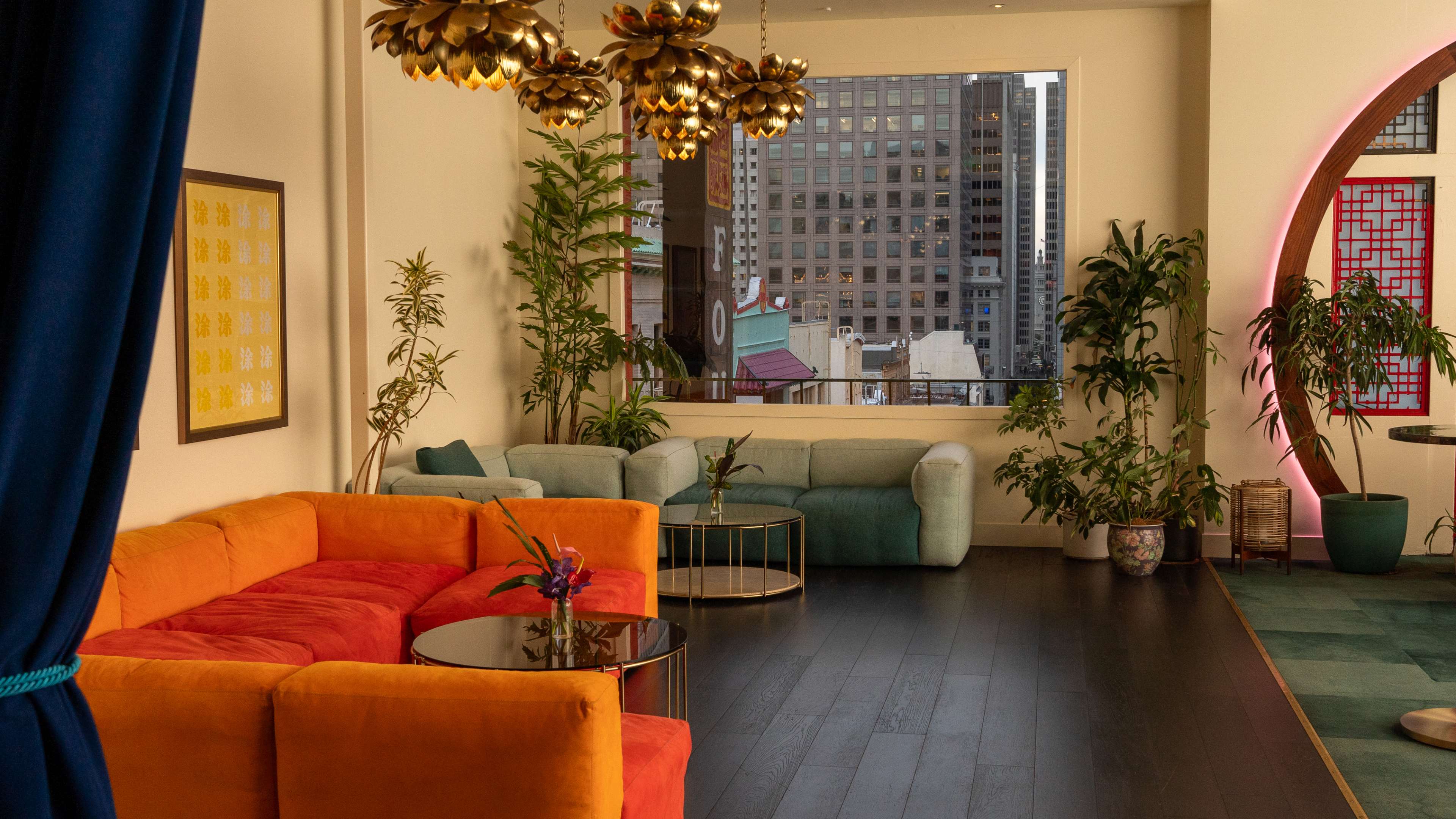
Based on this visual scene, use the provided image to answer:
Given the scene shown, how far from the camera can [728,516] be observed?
19.9 ft

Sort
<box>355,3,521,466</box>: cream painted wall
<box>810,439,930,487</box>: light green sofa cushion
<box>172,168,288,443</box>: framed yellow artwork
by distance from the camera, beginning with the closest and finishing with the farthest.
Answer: <box>172,168,288,443</box>: framed yellow artwork, <box>355,3,521,466</box>: cream painted wall, <box>810,439,930,487</box>: light green sofa cushion

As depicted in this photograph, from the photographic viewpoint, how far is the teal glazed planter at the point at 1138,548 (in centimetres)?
652

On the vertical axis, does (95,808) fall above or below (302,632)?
above

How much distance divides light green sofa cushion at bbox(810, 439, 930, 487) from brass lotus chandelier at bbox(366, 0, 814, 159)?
3.41 metres

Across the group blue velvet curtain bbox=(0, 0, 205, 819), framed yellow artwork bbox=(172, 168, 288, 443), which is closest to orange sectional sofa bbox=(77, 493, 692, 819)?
blue velvet curtain bbox=(0, 0, 205, 819)

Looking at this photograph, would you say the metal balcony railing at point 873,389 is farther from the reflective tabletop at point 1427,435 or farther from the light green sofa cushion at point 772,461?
the reflective tabletop at point 1427,435

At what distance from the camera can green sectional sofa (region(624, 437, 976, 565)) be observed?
6656 millimetres

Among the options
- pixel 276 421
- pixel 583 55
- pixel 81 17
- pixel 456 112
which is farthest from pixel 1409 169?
pixel 81 17

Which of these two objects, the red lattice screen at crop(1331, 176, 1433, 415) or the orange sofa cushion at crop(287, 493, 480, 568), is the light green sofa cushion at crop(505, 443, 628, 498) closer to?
the orange sofa cushion at crop(287, 493, 480, 568)

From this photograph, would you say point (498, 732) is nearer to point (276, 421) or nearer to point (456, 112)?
point (276, 421)

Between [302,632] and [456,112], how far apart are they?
405cm

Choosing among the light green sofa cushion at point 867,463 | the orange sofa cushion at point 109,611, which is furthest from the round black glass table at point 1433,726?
the orange sofa cushion at point 109,611

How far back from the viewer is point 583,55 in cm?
789

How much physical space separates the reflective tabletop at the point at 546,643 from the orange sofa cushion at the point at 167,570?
0.99m
